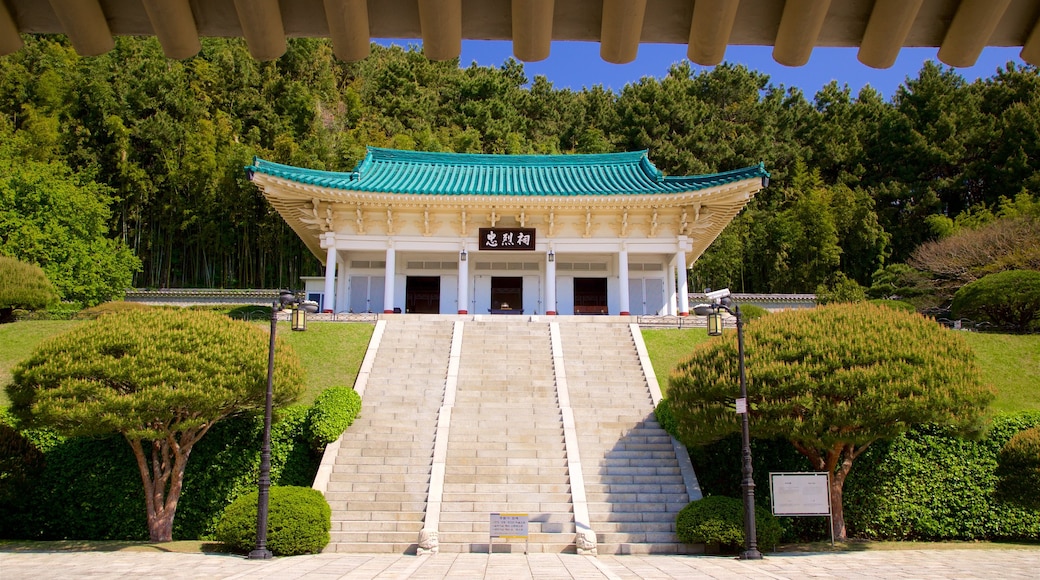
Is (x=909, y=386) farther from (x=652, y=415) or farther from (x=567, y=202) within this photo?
(x=567, y=202)

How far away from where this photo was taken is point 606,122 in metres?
50.4

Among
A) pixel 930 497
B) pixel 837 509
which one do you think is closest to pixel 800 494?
pixel 837 509

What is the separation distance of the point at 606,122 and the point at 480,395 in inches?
1444

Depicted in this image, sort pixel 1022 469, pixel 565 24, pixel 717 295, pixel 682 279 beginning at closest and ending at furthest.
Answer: pixel 565 24 < pixel 1022 469 < pixel 717 295 < pixel 682 279

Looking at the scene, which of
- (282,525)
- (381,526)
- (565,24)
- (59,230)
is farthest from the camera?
(59,230)

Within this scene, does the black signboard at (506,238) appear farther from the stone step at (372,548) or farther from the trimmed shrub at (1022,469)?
the trimmed shrub at (1022,469)

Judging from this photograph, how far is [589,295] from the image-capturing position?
27109 millimetres

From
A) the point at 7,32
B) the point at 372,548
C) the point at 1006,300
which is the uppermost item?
the point at 1006,300

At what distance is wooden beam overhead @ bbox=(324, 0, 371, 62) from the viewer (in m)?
3.17

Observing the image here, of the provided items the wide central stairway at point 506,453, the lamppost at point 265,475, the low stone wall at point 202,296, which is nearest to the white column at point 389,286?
the wide central stairway at point 506,453

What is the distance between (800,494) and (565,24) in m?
11.4

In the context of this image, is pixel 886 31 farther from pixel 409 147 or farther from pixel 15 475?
pixel 409 147

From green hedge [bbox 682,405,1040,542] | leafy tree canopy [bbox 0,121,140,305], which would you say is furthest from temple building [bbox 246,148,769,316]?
green hedge [bbox 682,405,1040,542]

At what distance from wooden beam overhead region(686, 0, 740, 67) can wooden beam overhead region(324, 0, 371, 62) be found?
1485mm
